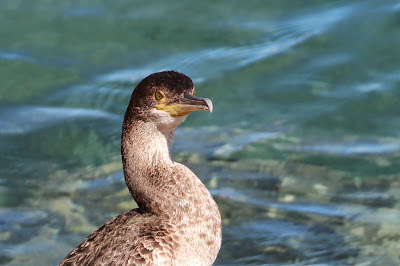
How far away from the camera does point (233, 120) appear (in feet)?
25.8

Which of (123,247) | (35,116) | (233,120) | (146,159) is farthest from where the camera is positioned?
(35,116)

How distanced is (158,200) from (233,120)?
3.29m

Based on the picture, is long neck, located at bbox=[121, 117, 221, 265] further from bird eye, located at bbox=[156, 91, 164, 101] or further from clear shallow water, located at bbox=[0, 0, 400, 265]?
clear shallow water, located at bbox=[0, 0, 400, 265]

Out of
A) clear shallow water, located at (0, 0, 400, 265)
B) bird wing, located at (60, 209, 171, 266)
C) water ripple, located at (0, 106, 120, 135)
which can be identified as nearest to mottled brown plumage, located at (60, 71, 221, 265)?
bird wing, located at (60, 209, 171, 266)

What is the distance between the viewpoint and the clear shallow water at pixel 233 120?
6246 millimetres

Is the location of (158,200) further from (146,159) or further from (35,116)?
(35,116)

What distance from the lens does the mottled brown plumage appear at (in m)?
4.46

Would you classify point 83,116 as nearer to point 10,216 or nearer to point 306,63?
point 10,216

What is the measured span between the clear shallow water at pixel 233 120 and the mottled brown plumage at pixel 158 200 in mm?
1267

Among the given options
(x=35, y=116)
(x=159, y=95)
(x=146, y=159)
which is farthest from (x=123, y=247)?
(x=35, y=116)

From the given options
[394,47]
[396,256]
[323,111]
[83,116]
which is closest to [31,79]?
[83,116]

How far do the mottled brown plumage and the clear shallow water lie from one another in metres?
1.27

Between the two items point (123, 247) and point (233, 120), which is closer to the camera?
point (123, 247)

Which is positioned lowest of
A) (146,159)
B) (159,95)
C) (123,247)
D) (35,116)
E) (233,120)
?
(123,247)
